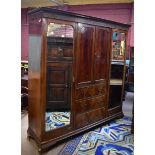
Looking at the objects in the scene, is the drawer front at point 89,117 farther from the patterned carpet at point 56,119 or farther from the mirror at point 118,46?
the mirror at point 118,46

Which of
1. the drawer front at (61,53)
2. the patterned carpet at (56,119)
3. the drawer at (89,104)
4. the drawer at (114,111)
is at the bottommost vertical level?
the drawer at (114,111)

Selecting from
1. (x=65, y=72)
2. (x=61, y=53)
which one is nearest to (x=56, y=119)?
(x=65, y=72)

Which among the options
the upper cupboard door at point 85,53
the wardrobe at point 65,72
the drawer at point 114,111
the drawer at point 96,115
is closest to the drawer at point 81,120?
the wardrobe at point 65,72

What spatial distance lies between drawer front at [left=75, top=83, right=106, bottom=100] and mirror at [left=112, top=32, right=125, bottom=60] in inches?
26.3

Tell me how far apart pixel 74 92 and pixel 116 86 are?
1321 mm

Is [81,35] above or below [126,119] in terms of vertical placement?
above

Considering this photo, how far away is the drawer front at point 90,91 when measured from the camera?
3007 mm

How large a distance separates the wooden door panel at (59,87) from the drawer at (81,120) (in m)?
0.24

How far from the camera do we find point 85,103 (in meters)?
3.15

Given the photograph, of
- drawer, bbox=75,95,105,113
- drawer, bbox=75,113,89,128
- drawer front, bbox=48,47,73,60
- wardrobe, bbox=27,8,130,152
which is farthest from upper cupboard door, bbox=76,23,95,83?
drawer, bbox=75,113,89,128

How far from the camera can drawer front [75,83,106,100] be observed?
118 inches

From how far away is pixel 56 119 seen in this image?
9.53ft
